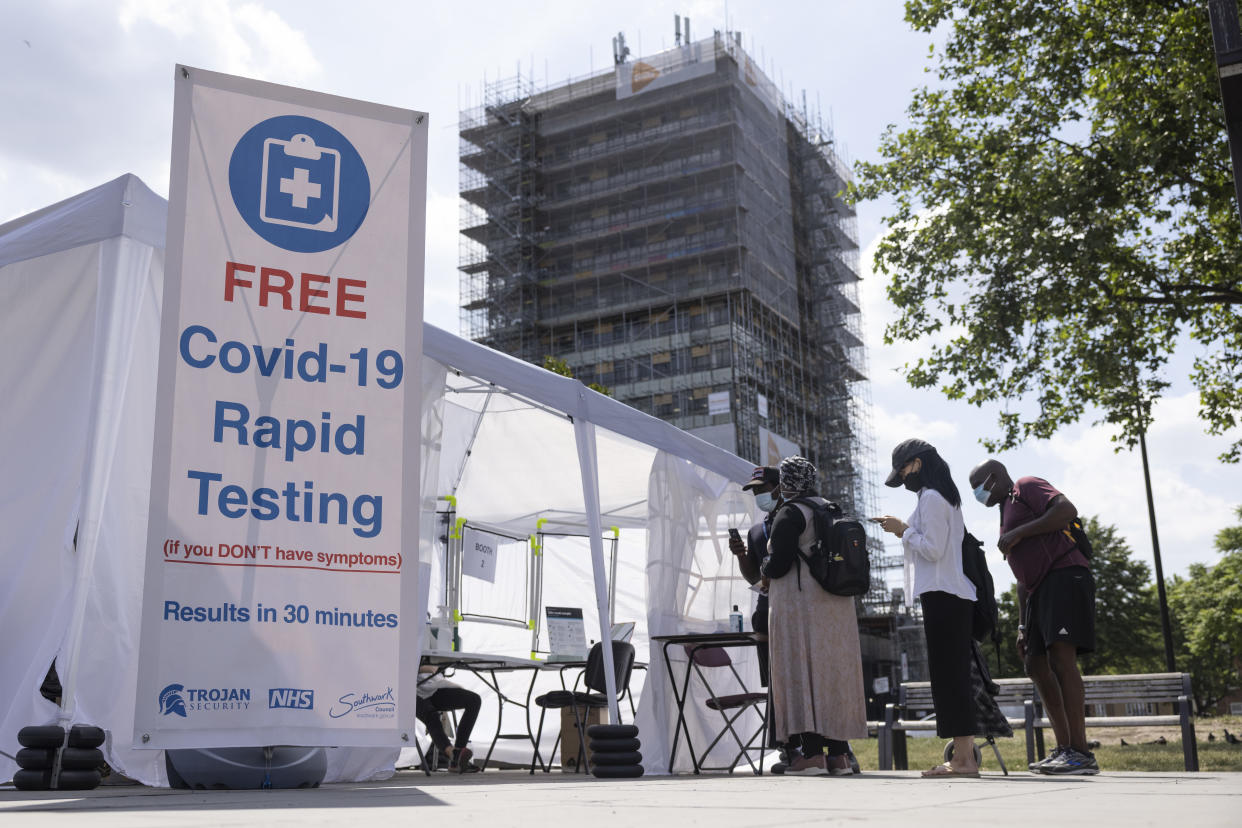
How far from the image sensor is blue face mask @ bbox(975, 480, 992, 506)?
5.98 m

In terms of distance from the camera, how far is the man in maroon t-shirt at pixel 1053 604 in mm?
5469

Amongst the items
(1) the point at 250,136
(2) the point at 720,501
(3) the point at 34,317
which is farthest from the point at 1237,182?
(2) the point at 720,501

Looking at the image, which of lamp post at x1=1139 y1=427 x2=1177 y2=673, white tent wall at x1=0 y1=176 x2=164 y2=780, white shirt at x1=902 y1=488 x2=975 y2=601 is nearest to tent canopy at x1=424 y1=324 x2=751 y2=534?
white shirt at x1=902 y1=488 x2=975 y2=601

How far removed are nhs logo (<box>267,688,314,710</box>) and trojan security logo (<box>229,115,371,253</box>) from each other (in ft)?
5.77

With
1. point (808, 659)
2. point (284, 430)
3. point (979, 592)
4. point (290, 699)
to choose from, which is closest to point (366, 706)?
point (290, 699)

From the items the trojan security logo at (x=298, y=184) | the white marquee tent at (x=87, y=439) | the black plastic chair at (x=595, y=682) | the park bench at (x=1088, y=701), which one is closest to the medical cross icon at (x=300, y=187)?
the trojan security logo at (x=298, y=184)

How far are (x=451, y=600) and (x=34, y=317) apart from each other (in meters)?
4.00

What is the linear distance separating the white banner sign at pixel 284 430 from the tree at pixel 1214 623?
125ft

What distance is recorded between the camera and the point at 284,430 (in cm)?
457

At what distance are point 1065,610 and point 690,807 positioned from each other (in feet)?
10.4

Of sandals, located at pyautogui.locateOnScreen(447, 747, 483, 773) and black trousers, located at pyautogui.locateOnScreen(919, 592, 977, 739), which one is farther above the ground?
black trousers, located at pyautogui.locateOnScreen(919, 592, 977, 739)

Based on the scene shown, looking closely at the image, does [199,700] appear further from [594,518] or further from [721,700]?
[721,700]

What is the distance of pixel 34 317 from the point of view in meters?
5.81

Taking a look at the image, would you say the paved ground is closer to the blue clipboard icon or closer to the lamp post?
the blue clipboard icon
